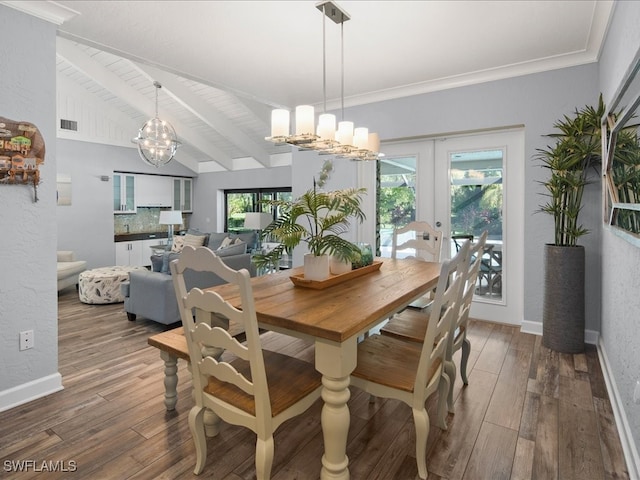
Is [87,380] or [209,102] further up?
[209,102]

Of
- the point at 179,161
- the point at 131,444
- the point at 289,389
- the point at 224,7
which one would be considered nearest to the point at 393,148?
the point at 224,7

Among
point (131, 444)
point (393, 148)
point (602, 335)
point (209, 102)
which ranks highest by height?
point (209, 102)

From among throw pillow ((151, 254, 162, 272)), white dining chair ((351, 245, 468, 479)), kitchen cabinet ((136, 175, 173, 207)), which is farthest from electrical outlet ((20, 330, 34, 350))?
kitchen cabinet ((136, 175, 173, 207))

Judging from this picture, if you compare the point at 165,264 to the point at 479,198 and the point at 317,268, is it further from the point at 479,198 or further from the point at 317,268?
the point at 479,198

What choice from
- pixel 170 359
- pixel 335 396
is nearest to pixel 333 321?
pixel 335 396

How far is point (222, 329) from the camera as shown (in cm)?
147

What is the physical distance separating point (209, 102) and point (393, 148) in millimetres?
3239

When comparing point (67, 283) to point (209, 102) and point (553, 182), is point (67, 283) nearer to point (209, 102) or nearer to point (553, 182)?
point (209, 102)

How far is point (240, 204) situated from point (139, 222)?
212 cm

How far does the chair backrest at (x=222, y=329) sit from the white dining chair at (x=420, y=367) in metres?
0.53

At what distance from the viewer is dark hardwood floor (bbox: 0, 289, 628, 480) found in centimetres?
172

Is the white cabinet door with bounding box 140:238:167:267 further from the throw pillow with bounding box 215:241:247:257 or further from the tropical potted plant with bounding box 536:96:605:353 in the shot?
the tropical potted plant with bounding box 536:96:605:353

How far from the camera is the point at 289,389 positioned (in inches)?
62.6

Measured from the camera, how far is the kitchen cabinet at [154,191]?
7.69 m
